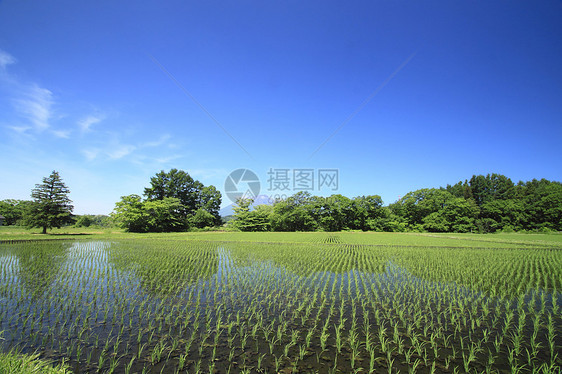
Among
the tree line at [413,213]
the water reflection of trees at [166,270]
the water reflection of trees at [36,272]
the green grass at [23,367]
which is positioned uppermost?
the tree line at [413,213]

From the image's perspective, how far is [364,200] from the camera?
4716 cm

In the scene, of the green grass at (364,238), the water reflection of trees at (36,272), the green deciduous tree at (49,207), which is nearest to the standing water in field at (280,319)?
the water reflection of trees at (36,272)

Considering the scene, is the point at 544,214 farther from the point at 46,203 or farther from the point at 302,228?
the point at 46,203

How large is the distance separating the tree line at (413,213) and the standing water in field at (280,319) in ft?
118

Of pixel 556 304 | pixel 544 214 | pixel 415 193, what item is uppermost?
pixel 415 193

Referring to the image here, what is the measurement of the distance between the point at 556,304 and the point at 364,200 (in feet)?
135

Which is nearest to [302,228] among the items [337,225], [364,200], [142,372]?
[337,225]

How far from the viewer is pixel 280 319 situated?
5391 mm

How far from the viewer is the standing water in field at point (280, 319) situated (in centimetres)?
390

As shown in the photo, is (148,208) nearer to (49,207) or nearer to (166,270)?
(49,207)

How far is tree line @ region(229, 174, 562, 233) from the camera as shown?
4119cm

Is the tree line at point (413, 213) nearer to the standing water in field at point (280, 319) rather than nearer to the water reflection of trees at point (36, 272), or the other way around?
the water reflection of trees at point (36, 272)

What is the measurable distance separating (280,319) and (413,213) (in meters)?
49.6

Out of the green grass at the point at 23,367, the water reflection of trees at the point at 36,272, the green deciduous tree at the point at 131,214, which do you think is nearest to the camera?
the green grass at the point at 23,367
